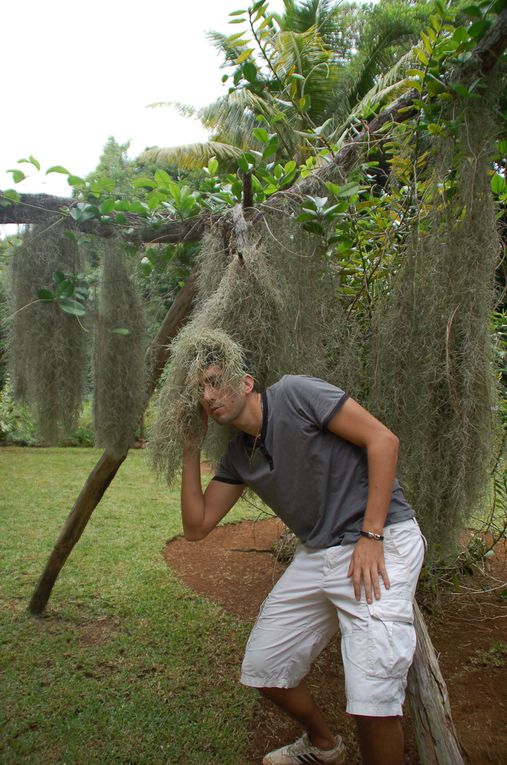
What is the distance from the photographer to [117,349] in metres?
2.43

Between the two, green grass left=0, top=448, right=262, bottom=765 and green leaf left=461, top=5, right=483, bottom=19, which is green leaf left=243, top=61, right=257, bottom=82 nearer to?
green leaf left=461, top=5, right=483, bottom=19

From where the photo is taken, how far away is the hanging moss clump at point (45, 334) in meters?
2.20

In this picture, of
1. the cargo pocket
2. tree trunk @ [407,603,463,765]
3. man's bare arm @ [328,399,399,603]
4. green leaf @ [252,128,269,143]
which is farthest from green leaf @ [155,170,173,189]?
tree trunk @ [407,603,463,765]

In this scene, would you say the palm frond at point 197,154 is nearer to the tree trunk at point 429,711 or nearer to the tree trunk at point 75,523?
the tree trunk at point 75,523

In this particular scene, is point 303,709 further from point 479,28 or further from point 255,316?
point 479,28

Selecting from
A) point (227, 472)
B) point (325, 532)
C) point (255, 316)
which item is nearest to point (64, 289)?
point (255, 316)

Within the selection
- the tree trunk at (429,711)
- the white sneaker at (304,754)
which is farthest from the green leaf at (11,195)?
Result: the white sneaker at (304,754)

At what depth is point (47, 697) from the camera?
2623mm

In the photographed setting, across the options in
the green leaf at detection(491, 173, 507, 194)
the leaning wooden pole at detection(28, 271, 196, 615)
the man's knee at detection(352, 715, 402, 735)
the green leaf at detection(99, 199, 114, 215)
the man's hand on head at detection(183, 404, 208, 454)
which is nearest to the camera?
the man's knee at detection(352, 715, 402, 735)

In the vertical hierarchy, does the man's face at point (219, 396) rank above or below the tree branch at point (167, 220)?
below

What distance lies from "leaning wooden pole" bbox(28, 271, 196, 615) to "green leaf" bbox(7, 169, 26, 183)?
86 centimetres

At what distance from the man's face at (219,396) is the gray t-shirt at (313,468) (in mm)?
104

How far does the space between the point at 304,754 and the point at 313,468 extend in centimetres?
118

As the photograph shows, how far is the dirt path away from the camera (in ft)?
7.68
